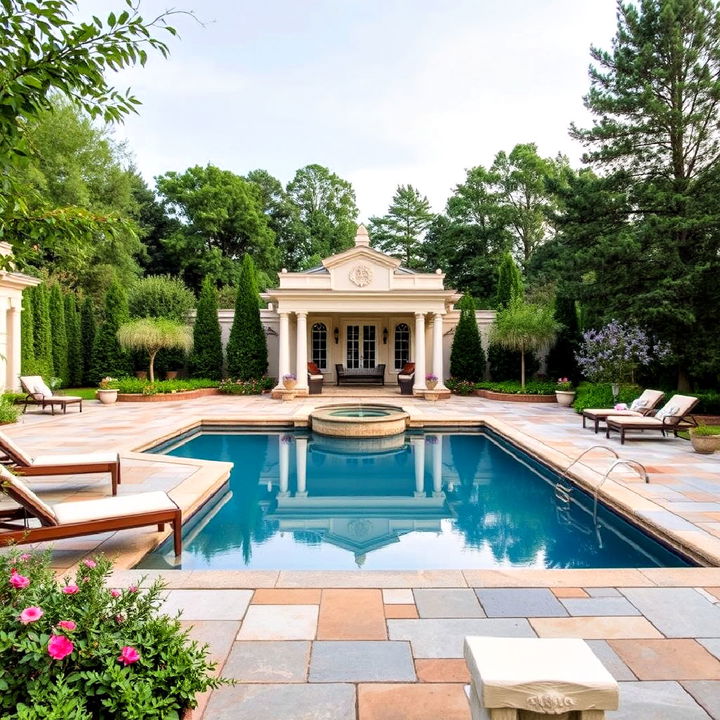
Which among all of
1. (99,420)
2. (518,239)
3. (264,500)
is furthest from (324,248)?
(264,500)

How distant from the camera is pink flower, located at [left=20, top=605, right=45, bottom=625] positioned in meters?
1.88

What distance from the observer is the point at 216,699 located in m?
2.33

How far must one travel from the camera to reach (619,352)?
12906 mm

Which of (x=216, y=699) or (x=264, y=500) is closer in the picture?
(x=216, y=699)

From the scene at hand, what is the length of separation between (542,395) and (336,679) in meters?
15.1

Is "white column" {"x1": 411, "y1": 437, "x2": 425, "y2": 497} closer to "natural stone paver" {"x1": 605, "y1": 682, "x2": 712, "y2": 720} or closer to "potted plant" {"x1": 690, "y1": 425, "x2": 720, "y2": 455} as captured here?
"potted plant" {"x1": 690, "y1": 425, "x2": 720, "y2": 455}

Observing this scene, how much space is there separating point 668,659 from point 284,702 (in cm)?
198

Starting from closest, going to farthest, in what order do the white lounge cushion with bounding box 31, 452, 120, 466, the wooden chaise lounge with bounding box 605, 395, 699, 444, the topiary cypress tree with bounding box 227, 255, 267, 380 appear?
the white lounge cushion with bounding box 31, 452, 120, 466
the wooden chaise lounge with bounding box 605, 395, 699, 444
the topiary cypress tree with bounding box 227, 255, 267, 380

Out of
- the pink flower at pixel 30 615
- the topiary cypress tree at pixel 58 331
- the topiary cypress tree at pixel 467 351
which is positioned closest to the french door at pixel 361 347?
the topiary cypress tree at pixel 467 351

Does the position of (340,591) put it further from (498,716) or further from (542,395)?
(542,395)

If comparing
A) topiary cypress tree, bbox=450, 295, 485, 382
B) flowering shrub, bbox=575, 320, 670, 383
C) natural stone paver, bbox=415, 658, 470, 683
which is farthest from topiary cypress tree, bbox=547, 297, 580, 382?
natural stone paver, bbox=415, 658, 470, 683

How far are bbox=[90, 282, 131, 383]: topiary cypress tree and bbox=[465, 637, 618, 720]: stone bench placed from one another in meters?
19.0

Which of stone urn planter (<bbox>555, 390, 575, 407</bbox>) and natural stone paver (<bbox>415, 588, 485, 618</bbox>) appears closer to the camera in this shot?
natural stone paver (<bbox>415, 588, 485, 618</bbox>)

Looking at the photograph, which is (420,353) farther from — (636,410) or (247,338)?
(636,410)
